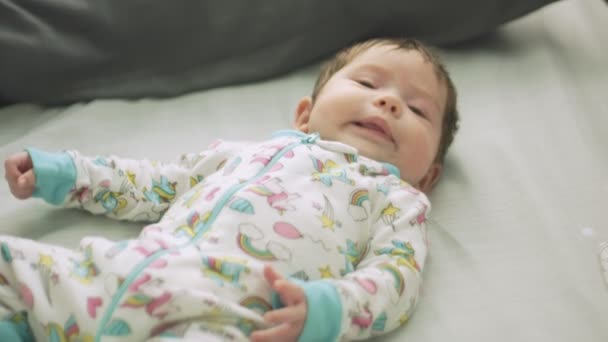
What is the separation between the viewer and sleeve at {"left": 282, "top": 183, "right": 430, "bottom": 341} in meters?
0.81

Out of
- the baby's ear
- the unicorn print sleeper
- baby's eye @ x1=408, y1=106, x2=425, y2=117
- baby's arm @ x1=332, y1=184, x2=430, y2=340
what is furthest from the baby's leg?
baby's eye @ x1=408, y1=106, x2=425, y2=117

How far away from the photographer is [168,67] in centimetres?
140

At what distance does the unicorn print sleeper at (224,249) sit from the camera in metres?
0.80

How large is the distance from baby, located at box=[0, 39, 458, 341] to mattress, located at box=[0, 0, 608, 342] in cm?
6

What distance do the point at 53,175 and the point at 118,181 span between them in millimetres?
98

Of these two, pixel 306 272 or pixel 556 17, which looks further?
pixel 556 17

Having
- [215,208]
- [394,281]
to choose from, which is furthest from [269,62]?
[394,281]

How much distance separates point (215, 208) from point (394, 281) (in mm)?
268

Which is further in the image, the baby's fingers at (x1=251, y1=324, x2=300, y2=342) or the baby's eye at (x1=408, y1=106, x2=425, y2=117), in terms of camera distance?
the baby's eye at (x1=408, y1=106, x2=425, y2=117)

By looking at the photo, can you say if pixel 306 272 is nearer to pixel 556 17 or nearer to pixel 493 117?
pixel 493 117

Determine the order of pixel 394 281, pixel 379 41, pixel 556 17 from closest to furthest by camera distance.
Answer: pixel 394 281, pixel 379 41, pixel 556 17

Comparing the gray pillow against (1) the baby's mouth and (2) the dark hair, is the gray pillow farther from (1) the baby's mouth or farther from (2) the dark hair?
(1) the baby's mouth

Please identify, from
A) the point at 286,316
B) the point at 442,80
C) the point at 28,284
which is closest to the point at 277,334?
the point at 286,316

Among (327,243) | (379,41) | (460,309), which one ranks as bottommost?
(460,309)
